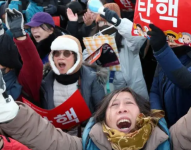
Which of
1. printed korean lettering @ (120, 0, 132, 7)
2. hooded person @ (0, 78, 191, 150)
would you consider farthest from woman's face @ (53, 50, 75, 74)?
printed korean lettering @ (120, 0, 132, 7)

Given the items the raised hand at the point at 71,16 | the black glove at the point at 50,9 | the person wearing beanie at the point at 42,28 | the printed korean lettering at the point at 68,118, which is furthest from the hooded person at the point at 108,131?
the black glove at the point at 50,9

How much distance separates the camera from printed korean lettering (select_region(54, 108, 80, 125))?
227cm

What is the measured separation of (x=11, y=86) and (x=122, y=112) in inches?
36.4

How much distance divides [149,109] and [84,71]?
659mm

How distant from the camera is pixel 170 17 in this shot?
1.79 metres

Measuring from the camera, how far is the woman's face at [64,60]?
246 centimetres

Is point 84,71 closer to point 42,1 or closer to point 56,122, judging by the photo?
point 56,122

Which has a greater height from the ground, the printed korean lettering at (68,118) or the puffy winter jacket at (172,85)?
the puffy winter jacket at (172,85)

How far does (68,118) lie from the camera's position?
7.54ft

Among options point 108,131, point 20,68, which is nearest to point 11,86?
point 20,68

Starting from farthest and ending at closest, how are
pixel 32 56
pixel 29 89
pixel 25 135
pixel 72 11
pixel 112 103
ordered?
pixel 72 11
pixel 29 89
pixel 32 56
pixel 112 103
pixel 25 135

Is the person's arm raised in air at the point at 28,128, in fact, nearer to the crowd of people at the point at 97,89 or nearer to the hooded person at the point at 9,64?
the crowd of people at the point at 97,89

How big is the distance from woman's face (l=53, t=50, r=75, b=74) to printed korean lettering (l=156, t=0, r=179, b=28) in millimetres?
926

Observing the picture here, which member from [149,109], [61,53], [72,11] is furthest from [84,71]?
[72,11]
